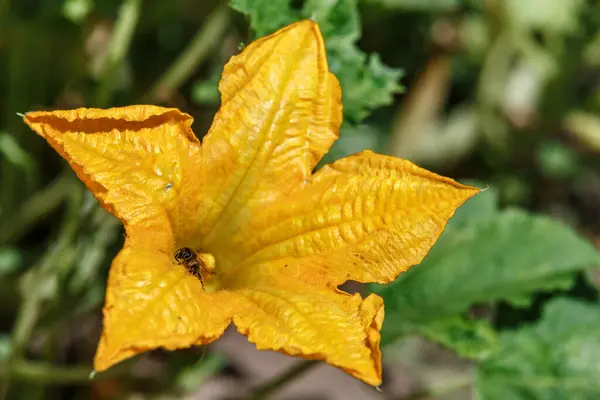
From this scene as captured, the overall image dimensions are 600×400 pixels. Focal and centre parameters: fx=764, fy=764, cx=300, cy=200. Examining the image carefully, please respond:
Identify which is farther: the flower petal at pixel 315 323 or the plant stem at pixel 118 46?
the plant stem at pixel 118 46

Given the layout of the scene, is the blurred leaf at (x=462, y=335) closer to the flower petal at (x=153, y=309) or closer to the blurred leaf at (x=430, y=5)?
the flower petal at (x=153, y=309)

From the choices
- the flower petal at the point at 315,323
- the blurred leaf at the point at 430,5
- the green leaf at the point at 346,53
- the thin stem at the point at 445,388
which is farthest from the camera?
the blurred leaf at the point at 430,5

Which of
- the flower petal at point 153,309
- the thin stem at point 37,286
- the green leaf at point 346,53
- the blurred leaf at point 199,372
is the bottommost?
the blurred leaf at point 199,372

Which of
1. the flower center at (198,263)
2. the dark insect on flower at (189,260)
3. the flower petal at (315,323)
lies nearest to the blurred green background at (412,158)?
the flower center at (198,263)

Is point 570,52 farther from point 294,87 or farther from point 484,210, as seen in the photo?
point 294,87

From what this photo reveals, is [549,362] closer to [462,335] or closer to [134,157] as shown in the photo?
[462,335]

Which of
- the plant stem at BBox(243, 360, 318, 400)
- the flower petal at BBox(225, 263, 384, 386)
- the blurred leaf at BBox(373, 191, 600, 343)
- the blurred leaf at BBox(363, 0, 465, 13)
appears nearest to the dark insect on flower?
the flower petal at BBox(225, 263, 384, 386)

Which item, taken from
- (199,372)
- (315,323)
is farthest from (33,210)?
(315,323)
